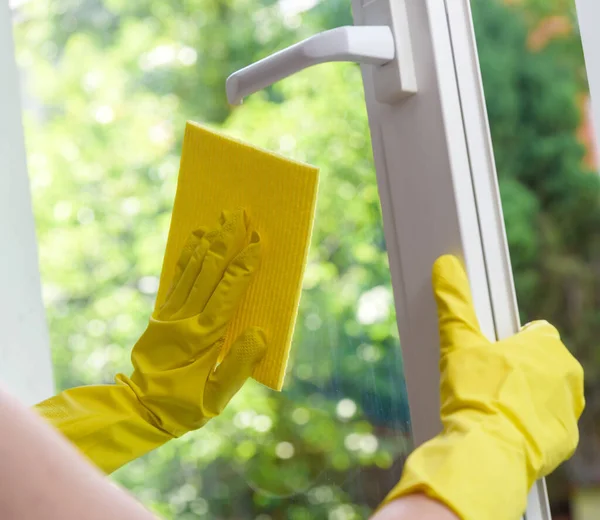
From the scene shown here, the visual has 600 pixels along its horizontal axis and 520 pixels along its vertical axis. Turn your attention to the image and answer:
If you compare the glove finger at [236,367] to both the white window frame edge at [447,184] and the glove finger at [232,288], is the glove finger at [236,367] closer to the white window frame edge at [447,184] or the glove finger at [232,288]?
Result: the glove finger at [232,288]

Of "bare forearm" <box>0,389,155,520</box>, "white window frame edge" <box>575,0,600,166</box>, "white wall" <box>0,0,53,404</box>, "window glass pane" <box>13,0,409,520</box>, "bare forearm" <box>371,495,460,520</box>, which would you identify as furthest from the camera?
"white wall" <box>0,0,53,404</box>

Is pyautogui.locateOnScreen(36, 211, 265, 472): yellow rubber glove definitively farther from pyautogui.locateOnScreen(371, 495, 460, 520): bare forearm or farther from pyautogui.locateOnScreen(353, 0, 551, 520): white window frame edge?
pyautogui.locateOnScreen(371, 495, 460, 520): bare forearm

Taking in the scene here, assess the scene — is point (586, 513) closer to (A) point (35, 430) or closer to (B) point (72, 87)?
(A) point (35, 430)

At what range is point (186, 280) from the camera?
0.94 m

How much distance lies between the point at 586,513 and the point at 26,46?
1545 millimetres

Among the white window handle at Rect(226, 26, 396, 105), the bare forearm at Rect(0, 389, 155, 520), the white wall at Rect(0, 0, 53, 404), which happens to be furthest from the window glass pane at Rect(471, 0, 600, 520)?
the white wall at Rect(0, 0, 53, 404)

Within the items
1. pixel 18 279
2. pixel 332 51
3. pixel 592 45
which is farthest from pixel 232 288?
pixel 18 279

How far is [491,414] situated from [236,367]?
313 mm

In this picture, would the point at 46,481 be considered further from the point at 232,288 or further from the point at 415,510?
the point at 232,288

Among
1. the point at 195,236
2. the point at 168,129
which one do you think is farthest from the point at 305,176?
the point at 168,129

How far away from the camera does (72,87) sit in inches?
66.9

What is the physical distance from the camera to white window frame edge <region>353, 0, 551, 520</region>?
789mm

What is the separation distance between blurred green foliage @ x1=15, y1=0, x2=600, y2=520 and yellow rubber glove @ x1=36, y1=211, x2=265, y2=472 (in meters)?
0.16

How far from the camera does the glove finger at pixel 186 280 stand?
91 centimetres
